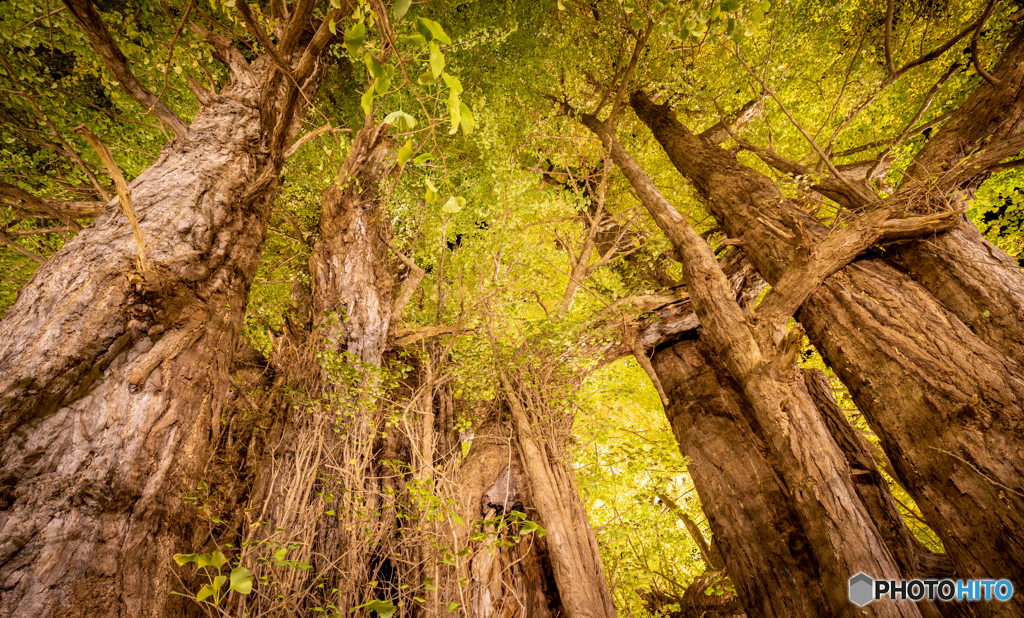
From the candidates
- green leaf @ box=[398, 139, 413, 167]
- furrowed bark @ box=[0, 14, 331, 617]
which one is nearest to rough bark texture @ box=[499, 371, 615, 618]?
furrowed bark @ box=[0, 14, 331, 617]

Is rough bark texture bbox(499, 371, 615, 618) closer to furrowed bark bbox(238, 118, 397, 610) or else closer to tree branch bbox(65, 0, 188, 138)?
furrowed bark bbox(238, 118, 397, 610)

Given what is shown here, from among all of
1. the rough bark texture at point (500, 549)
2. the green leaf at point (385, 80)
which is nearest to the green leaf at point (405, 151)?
the green leaf at point (385, 80)

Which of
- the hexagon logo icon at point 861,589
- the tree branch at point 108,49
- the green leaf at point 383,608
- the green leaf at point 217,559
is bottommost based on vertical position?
the hexagon logo icon at point 861,589

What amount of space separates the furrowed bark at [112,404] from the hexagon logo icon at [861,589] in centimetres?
428

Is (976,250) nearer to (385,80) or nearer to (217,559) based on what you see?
(385,80)

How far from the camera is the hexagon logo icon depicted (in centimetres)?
272

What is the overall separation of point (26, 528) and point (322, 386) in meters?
2.47

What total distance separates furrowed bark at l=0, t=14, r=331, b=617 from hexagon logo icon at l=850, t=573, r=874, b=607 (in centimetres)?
428

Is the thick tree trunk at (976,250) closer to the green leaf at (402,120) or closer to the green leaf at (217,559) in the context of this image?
the green leaf at (402,120)

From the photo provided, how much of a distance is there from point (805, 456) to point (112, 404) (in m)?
4.65

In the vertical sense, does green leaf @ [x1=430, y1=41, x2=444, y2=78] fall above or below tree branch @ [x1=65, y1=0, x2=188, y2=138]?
below

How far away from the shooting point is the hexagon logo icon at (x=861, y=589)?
2.72 meters

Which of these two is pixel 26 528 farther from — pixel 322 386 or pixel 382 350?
pixel 382 350

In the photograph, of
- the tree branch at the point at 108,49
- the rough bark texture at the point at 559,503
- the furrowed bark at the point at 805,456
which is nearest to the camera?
the tree branch at the point at 108,49
